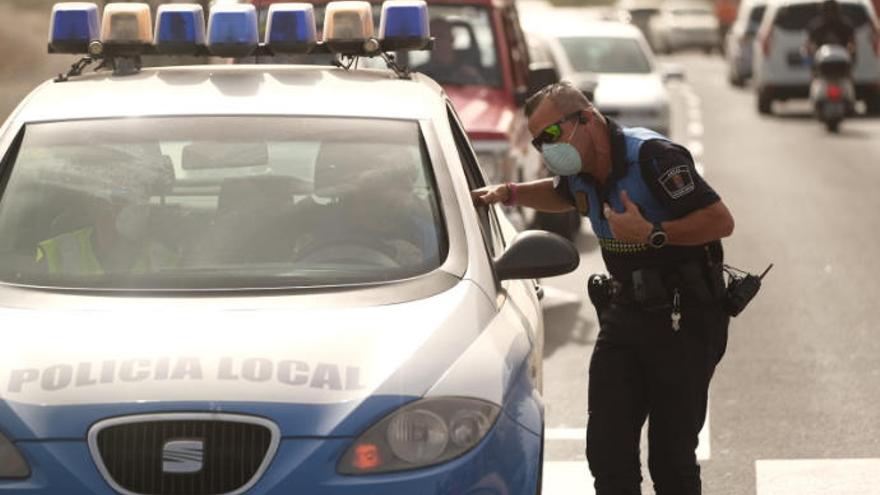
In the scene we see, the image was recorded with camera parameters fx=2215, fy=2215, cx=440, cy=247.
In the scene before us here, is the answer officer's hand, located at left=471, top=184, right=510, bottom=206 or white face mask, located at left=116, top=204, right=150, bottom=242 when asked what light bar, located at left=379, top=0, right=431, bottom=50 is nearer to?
officer's hand, located at left=471, top=184, right=510, bottom=206

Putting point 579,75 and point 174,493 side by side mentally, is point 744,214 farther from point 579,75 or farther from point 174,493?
point 174,493

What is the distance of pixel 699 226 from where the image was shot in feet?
19.9

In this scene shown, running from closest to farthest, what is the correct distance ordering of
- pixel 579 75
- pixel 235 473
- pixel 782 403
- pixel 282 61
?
pixel 235 473 → pixel 782 403 → pixel 282 61 → pixel 579 75

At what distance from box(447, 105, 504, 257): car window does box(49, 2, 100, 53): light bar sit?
1.22 meters

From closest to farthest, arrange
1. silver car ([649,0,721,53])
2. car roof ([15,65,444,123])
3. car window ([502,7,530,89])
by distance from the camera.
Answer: car roof ([15,65,444,123])
car window ([502,7,530,89])
silver car ([649,0,721,53])

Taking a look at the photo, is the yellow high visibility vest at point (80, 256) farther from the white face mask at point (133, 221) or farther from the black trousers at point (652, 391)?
the black trousers at point (652, 391)

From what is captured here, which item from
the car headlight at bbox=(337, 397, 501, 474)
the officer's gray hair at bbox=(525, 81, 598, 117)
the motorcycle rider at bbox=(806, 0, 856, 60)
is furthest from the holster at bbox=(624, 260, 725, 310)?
the motorcycle rider at bbox=(806, 0, 856, 60)

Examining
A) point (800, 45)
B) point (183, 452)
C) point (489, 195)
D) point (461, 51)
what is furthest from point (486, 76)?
point (800, 45)

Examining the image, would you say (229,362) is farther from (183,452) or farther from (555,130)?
(555,130)

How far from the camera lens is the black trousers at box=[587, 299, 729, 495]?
20.4ft

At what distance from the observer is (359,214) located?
20.0 ft

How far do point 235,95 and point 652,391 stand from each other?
1.48 meters

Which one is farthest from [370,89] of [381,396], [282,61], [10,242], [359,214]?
[282,61]

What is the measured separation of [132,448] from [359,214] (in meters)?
1.33
